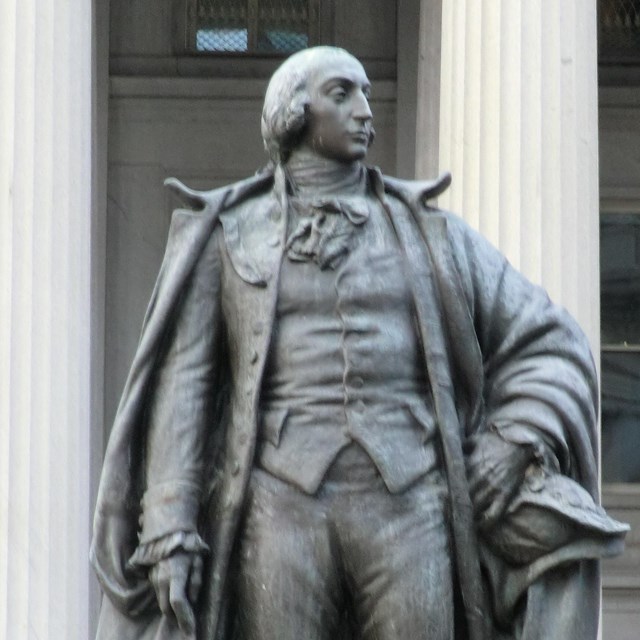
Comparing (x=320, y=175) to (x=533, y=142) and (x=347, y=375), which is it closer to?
(x=347, y=375)

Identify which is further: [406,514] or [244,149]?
[244,149]

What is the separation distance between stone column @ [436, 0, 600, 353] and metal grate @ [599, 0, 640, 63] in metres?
8.50

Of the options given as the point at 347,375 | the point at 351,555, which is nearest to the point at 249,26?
the point at 347,375

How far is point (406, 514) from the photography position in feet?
24.1

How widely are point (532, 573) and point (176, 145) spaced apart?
72.1 ft

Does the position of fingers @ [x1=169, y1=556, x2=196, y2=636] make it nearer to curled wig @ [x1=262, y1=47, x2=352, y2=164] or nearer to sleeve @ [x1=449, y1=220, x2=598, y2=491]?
sleeve @ [x1=449, y1=220, x2=598, y2=491]

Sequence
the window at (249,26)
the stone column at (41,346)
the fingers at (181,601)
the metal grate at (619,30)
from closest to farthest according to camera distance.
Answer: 1. the fingers at (181,601)
2. the stone column at (41,346)
3. the window at (249,26)
4. the metal grate at (619,30)

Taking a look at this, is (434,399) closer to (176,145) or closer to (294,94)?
(294,94)

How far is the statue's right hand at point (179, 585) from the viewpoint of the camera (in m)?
7.29

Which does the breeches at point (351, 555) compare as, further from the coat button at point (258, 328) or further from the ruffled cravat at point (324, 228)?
the ruffled cravat at point (324, 228)

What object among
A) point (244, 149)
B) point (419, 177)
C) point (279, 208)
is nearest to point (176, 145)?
point (244, 149)

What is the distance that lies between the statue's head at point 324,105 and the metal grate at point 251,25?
865 inches

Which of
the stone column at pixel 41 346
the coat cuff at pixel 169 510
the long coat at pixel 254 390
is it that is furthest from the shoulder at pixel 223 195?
the stone column at pixel 41 346

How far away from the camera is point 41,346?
830 inches
